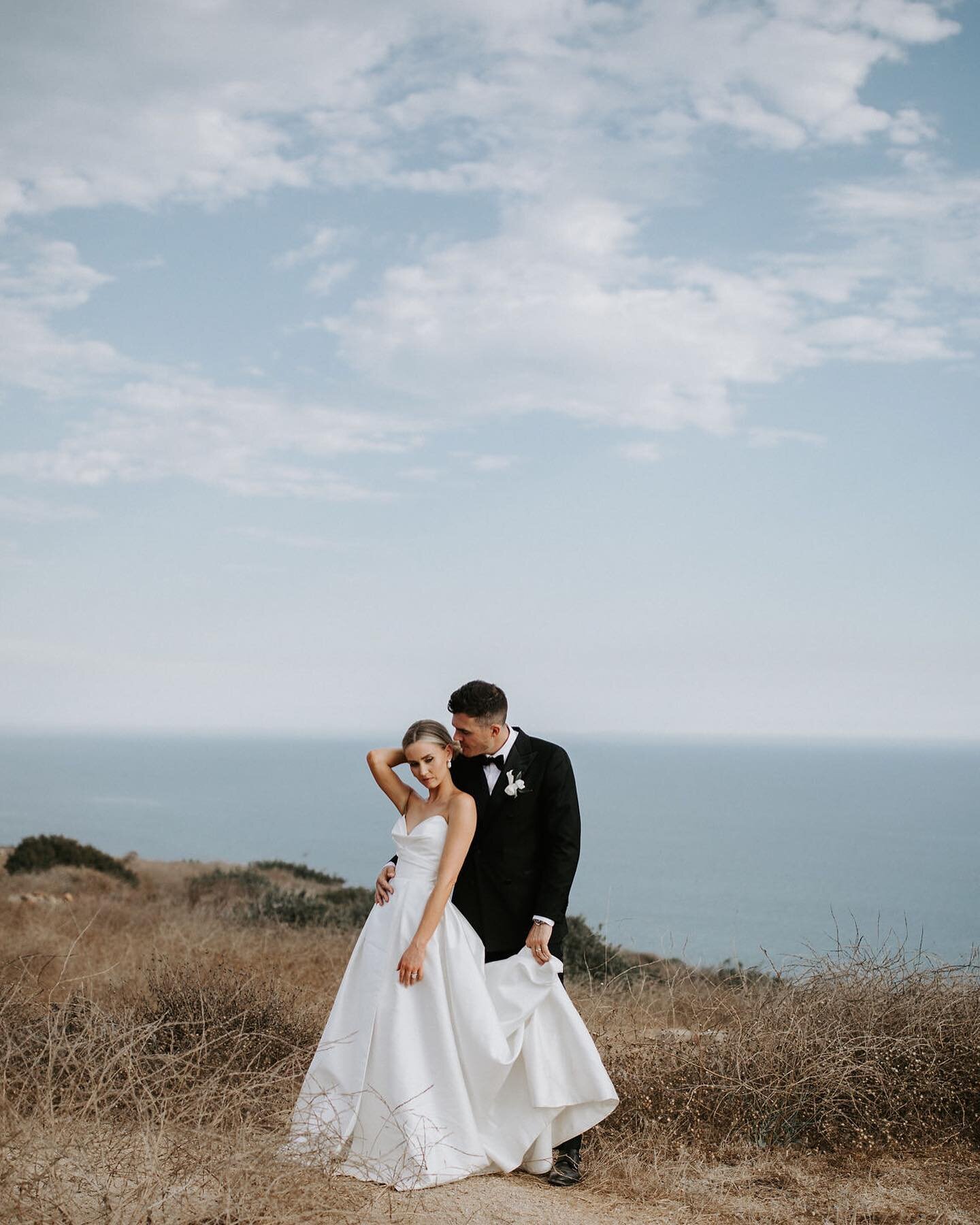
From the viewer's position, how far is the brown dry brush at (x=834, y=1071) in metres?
5.90

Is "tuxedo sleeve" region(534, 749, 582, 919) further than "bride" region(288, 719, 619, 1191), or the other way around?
"tuxedo sleeve" region(534, 749, 582, 919)

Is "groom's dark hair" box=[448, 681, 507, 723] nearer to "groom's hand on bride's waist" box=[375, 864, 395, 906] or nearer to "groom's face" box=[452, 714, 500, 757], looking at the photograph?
"groom's face" box=[452, 714, 500, 757]

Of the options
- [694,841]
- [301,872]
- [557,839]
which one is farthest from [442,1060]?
[694,841]

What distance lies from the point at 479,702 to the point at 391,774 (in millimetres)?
678

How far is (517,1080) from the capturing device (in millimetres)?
5371

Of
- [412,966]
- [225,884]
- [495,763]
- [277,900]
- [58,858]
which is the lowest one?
[225,884]

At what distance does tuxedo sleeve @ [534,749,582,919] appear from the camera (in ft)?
17.6

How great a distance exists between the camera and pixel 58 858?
63.7 ft

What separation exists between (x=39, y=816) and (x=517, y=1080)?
87.2 meters

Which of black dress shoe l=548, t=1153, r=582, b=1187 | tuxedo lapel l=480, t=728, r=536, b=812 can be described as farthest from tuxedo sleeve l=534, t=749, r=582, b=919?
black dress shoe l=548, t=1153, r=582, b=1187

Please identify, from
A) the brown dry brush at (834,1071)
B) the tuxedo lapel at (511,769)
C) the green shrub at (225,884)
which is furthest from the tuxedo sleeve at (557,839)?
the green shrub at (225,884)

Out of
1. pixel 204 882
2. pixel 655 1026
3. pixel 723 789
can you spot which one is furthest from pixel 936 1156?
pixel 723 789

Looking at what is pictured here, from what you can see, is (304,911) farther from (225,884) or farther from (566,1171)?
(566,1171)

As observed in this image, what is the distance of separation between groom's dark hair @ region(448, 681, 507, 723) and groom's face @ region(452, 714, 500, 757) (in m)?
0.02
